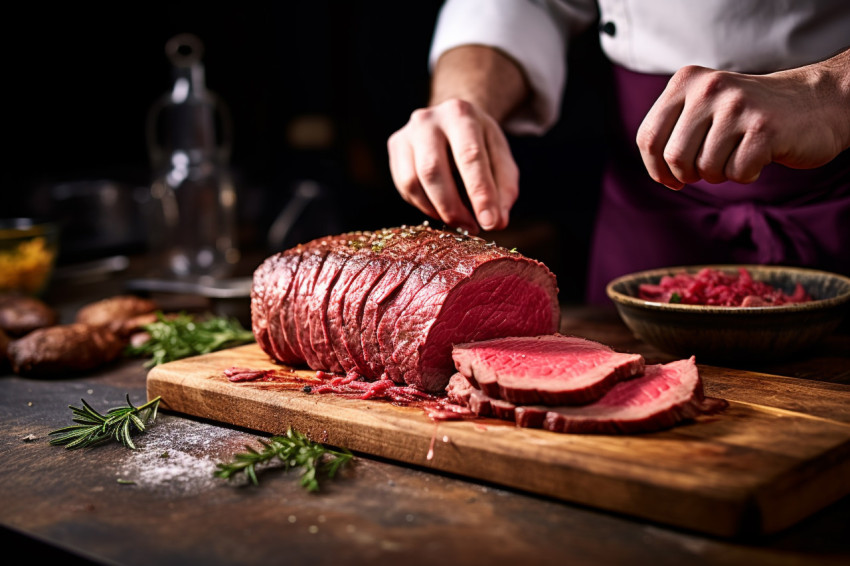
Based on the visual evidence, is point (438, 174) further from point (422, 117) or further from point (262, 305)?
point (262, 305)

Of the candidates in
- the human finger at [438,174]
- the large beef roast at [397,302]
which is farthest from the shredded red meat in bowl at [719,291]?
the human finger at [438,174]

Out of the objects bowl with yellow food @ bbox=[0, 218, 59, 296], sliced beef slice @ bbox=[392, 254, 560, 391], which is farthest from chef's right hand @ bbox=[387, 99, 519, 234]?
bowl with yellow food @ bbox=[0, 218, 59, 296]

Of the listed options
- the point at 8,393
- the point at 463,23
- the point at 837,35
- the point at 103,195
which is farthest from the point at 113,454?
the point at 103,195

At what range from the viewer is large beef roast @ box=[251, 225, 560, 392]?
230 cm

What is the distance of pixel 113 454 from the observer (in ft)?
6.93

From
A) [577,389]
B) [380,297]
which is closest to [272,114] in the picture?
[380,297]

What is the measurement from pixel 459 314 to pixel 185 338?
4.10 ft

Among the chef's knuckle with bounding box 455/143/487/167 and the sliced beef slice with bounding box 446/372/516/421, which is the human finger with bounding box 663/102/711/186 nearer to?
the chef's knuckle with bounding box 455/143/487/167

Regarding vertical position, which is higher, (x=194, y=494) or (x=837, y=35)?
(x=837, y=35)

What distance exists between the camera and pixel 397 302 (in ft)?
7.68

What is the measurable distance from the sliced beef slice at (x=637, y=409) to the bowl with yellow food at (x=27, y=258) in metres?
2.89

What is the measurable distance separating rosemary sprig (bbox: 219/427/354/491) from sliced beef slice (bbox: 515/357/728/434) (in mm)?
460

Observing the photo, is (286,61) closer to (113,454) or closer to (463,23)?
(463,23)

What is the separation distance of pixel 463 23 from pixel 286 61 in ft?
14.3
